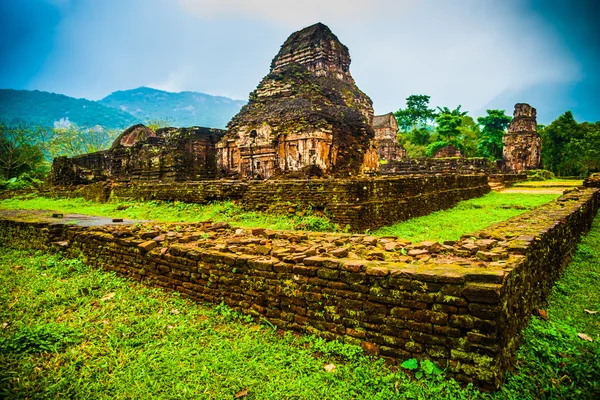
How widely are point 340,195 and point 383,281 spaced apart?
5126 mm

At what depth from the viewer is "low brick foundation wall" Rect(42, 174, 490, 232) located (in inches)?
302

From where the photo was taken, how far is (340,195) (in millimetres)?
7680

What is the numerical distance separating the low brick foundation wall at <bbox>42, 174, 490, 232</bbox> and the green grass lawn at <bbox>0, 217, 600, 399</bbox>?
429 cm

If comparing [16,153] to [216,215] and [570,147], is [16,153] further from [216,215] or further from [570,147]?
[570,147]

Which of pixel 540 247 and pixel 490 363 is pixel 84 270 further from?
pixel 540 247

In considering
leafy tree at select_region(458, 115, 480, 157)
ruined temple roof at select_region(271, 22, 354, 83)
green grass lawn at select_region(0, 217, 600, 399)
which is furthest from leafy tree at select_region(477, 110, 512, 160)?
green grass lawn at select_region(0, 217, 600, 399)

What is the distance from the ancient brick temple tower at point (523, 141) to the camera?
32812 millimetres

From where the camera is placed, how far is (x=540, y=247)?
11.5ft

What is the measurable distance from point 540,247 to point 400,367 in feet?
7.22

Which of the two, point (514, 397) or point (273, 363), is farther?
point (273, 363)

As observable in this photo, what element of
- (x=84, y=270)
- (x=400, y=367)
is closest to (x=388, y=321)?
(x=400, y=367)

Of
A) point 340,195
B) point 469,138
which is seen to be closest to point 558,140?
point 469,138

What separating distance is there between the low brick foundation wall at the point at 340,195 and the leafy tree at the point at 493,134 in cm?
3876

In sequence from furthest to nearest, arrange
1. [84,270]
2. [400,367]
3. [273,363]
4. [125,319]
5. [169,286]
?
[84,270] < [169,286] < [125,319] < [273,363] < [400,367]
